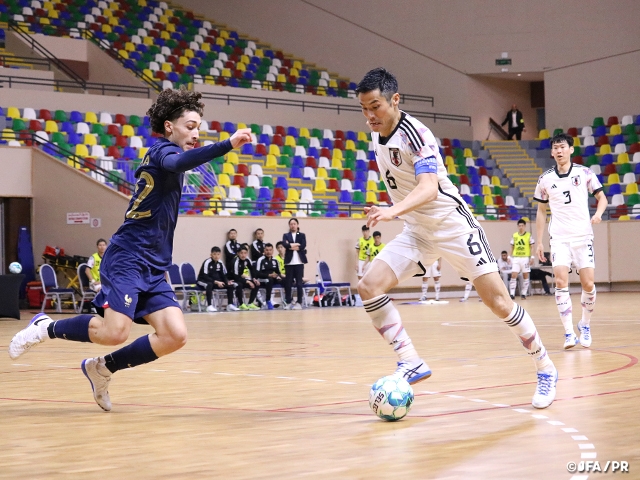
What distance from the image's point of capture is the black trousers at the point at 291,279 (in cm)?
2127

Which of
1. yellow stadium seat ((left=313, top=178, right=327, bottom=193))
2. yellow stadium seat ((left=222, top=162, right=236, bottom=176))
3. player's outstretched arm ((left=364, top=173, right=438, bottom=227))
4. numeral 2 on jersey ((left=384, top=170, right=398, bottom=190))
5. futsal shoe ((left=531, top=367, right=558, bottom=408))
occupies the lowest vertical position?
futsal shoe ((left=531, top=367, right=558, bottom=408))

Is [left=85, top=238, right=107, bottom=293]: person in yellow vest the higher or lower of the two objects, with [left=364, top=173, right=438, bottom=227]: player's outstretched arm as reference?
lower

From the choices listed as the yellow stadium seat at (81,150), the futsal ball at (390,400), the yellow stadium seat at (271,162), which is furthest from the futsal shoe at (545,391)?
the yellow stadium seat at (271,162)

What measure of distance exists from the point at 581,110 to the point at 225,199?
45.8 ft

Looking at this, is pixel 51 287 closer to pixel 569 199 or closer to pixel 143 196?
pixel 569 199

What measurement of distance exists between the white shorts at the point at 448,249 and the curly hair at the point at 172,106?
1.51 m

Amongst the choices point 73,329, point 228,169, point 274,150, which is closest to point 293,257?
point 228,169

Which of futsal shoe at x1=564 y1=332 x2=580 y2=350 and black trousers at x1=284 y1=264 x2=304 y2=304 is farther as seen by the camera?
black trousers at x1=284 y1=264 x2=304 y2=304

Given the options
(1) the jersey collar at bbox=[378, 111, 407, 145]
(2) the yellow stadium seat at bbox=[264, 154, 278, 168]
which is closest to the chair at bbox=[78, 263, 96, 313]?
(2) the yellow stadium seat at bbox=[264, 154, 278, 168]

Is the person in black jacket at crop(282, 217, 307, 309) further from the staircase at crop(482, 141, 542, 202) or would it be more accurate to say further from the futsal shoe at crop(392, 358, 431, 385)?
the futsal shoe at crop(392, 358, 431, 385)

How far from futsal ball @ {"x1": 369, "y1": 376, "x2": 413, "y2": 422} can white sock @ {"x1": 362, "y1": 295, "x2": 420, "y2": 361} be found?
20.0 inches

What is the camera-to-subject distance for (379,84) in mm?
5441

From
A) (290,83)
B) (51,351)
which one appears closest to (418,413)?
(51,351)

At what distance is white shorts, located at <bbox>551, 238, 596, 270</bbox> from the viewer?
32.5ft
